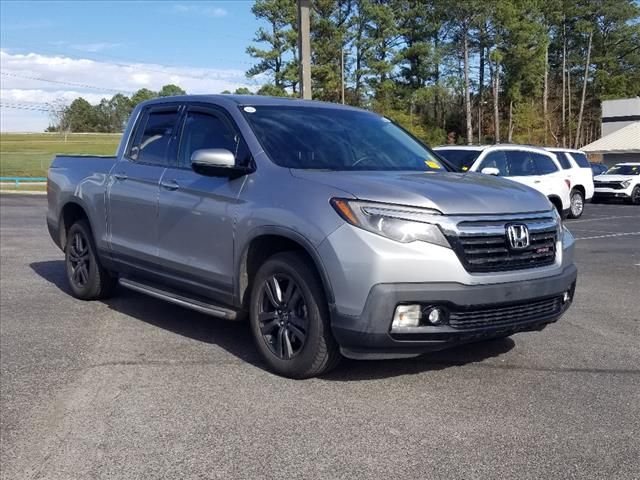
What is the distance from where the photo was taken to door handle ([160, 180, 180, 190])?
220 inches

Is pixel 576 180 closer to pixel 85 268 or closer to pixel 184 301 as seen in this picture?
pixel 85 268

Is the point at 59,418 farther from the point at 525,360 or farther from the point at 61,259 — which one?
the point at 61,259

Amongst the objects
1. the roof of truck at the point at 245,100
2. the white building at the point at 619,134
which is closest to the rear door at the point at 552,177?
the roof of truck at the point at 245,100

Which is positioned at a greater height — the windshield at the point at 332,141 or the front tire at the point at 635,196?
the windshield at the point at 332,141

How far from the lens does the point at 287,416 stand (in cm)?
406

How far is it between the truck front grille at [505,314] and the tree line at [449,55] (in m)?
44.2

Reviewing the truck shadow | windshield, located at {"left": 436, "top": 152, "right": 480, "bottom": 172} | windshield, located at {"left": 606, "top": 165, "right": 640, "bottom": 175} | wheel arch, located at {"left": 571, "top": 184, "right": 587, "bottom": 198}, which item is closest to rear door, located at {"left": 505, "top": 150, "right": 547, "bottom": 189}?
windshield, located at {"left": 436, "top": 152, "right": 480, "bottom": 172}

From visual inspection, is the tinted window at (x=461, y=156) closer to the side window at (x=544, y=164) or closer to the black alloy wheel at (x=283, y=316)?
the side window at (x=544, y=164)

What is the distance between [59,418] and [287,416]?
130 centimetres

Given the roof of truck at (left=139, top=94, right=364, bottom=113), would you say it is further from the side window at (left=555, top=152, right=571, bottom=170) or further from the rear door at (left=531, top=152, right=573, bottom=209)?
the side window at (left=555, top=152, right=571, bottom=170)

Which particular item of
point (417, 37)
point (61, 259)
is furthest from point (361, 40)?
point (61, 259)

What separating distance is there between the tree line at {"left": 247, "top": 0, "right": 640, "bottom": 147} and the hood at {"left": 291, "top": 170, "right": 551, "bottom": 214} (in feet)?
144

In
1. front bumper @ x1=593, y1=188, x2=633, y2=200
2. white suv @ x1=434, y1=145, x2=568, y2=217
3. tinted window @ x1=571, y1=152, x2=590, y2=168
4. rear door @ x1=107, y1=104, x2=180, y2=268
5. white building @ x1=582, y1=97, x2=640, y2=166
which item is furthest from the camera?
white building @ x1=582, y1=97, x2=640, y2=166

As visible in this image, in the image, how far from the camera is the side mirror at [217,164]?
4.87m
